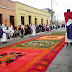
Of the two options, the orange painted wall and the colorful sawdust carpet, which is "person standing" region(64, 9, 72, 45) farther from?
the orange painted wall

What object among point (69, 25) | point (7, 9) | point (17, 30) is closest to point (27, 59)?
point (69, 25)

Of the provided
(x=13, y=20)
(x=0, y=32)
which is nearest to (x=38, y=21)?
(x=13, y=20)

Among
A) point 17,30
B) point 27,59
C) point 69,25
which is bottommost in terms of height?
point 27,59

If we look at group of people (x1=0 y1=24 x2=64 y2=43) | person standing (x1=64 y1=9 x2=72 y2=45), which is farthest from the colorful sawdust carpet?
group of people (x1=0 y1=24 x2=64 y2=43)

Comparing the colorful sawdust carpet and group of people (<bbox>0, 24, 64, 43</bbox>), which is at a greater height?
group of people (<bbox>0, 24, 64, 43</bbox>)

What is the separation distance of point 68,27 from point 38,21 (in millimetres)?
21192

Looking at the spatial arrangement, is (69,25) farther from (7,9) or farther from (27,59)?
(7,9)

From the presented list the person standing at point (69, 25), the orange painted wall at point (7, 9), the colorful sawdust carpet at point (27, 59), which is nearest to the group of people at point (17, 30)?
the orange painted wall at point (7, 9)

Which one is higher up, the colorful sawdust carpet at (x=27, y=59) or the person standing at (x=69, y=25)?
the person standing at (x=69, y=25)

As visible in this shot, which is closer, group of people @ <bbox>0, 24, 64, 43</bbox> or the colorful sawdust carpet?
the colorful sawdust carpet

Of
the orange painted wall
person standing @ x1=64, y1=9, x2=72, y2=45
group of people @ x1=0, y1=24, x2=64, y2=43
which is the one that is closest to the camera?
person standing @ x1=64, y1=9, x2=72, y2=45

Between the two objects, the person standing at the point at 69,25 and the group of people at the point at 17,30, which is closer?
the person standing at the point at 69,25

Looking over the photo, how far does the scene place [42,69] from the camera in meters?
3.79

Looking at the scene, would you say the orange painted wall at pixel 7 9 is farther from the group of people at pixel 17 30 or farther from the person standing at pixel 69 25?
the person standing at pixel 69 25
